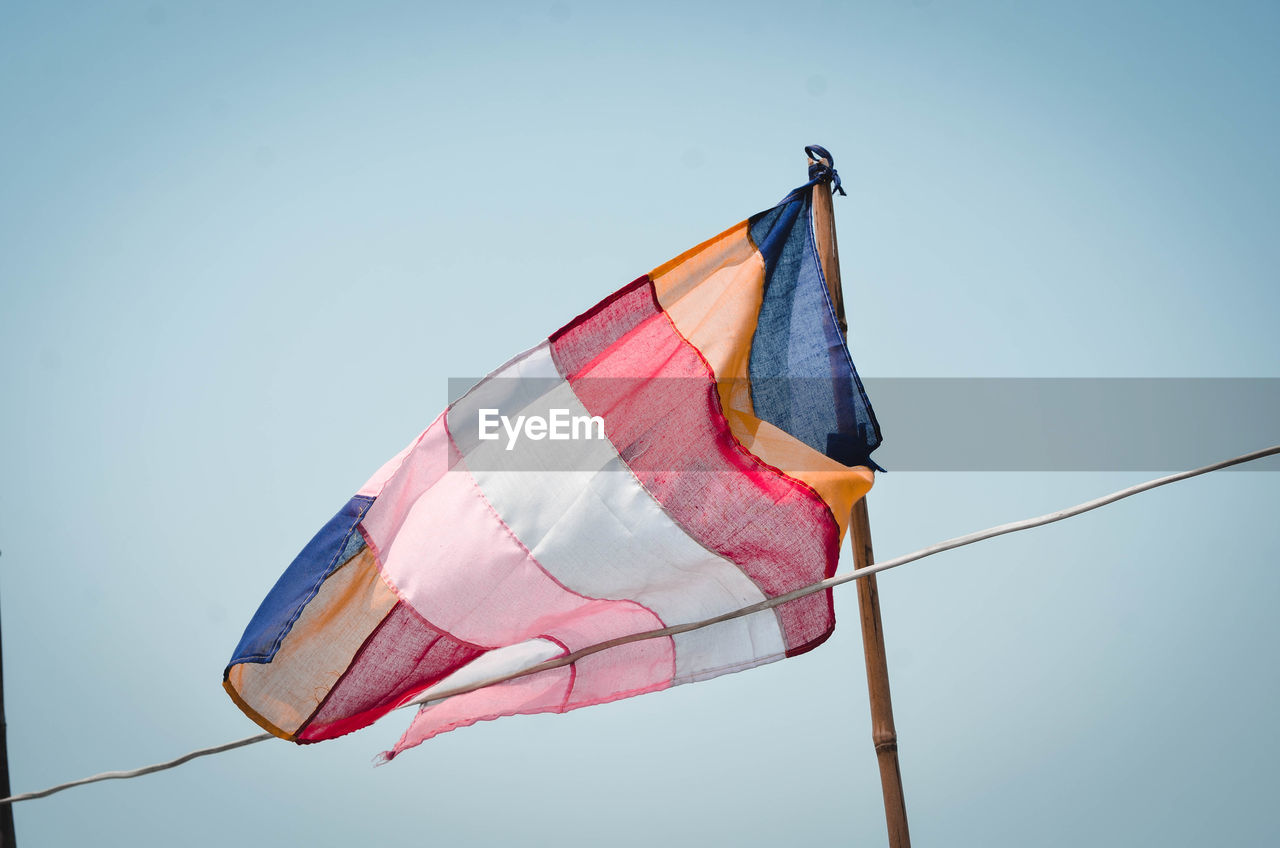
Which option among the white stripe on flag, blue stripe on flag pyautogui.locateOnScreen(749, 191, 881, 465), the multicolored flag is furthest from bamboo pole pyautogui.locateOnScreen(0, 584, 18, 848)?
blue stripe on flag pyautogui.locateOnScreen(749, 191, 881, 465)

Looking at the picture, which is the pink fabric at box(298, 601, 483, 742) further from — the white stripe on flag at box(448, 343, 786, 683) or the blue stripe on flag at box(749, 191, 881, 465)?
the blue stripe on flag at box(749, 191, 881, 465)

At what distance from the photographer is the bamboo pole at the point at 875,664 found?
215 inches

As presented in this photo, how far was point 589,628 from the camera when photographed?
20.1 ft

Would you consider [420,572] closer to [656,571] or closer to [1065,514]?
[656,571]

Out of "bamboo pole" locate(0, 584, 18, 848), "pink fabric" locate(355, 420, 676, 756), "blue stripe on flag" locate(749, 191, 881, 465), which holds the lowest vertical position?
"bamboo pole" locate(0, 584, 18, 848)

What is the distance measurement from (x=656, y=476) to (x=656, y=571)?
496 millimetres

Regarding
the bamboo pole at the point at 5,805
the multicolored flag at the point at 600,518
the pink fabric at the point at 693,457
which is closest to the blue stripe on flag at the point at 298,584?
the multicolored flag at the point at 600,518

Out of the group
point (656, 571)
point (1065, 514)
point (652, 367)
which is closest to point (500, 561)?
point (656, 571)

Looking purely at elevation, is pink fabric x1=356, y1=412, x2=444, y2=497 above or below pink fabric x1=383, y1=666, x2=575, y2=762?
above

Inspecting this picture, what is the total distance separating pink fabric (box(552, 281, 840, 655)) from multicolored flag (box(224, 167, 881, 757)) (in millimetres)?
11

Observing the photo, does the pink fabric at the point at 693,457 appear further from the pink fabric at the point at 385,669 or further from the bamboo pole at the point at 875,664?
the pink fabric at the point at 385,669

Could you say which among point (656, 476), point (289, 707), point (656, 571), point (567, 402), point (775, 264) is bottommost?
Answer: point (289, 707)

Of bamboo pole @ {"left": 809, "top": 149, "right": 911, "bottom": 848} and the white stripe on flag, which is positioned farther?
the white stripe on flag

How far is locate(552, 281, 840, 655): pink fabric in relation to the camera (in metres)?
5.77
